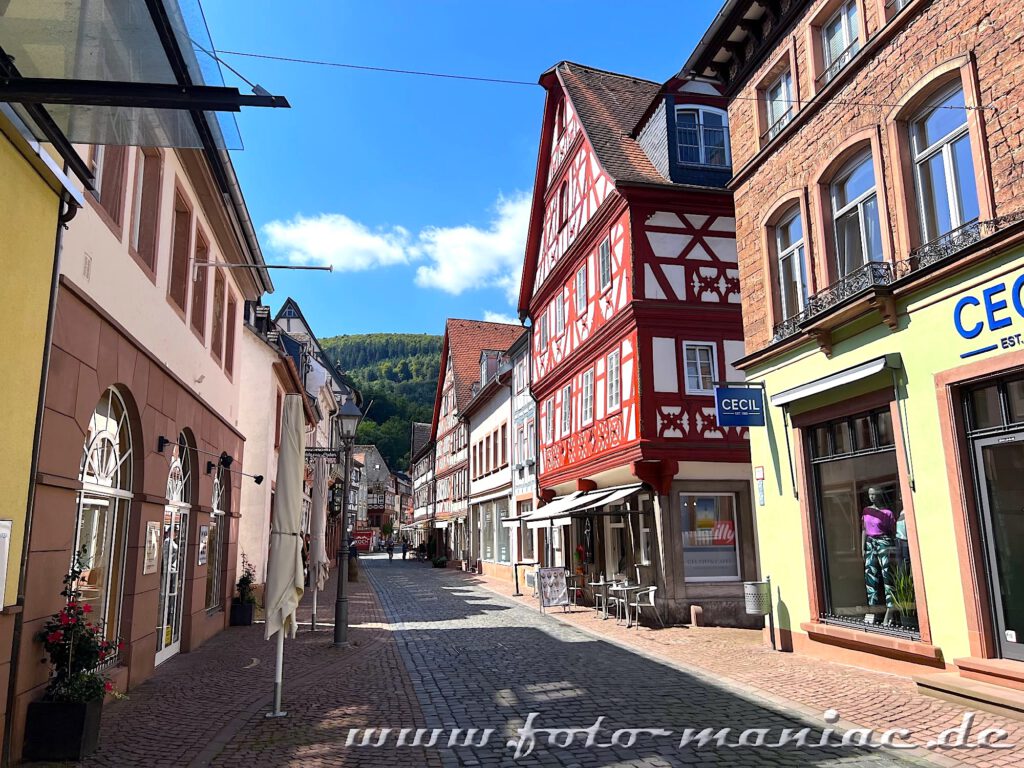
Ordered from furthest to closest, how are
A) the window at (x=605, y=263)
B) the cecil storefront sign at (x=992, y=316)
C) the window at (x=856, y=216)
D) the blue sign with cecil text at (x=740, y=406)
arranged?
the window at (x=605, y=263), the blue sign with cecil text at (x=740, y=406), the window at (x=856, y=216), the cecil storefront sign at (x=992, y=316)

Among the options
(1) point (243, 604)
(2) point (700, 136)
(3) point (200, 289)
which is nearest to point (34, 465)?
(3) point (200, 289)

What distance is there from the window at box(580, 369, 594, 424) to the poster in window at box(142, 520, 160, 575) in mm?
11125

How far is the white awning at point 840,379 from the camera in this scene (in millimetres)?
8523

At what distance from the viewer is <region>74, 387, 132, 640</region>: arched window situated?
24.4ft

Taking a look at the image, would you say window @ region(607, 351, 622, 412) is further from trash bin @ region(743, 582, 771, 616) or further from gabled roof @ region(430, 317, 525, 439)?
gabled roof @ region(430, 317, 525, 439)

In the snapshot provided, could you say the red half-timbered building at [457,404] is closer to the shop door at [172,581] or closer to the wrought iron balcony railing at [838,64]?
the shop door at [172,581]

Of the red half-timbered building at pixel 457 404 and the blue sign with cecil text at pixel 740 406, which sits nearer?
the blue sign with cecil text at pixel 740 406

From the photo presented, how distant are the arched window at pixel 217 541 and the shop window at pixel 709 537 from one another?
8.85 meters

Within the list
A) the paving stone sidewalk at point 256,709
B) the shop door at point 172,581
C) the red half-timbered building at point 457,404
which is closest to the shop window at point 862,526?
the paving stone sidewalk at point 256,709

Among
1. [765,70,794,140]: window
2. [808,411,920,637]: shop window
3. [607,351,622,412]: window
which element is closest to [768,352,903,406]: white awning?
[808,411,920,637]: shop window

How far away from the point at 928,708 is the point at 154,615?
27.8 ft

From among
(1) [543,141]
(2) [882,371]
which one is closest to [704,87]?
(1) [543,141]

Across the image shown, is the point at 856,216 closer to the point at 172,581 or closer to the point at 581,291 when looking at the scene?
the point at 581,291

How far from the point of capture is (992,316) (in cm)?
725
